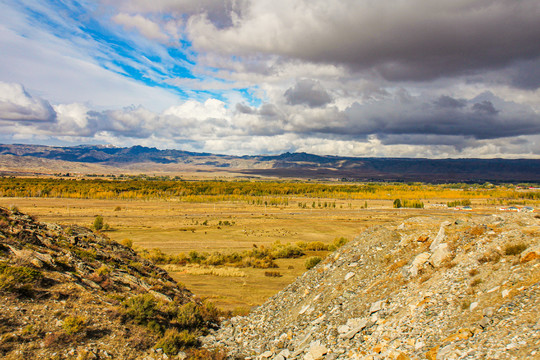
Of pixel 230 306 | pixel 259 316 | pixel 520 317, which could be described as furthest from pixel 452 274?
pixel 230 306

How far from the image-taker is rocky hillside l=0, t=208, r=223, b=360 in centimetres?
1078

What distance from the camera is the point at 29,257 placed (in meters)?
14.8

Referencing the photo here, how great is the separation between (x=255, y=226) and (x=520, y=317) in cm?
6545

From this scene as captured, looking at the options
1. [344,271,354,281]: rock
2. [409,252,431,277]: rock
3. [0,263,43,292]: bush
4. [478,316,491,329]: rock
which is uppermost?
[409,252,431,277]: rock

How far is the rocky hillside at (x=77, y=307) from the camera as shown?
10.8 meters

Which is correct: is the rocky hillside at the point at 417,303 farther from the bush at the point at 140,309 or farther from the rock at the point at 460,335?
the bush at the point at 140,309

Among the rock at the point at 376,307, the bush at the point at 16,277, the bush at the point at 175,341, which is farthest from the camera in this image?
the bush at the point at 175,341

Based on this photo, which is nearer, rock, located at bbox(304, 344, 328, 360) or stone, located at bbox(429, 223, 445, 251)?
rock, located at bbox(304, 344, 328, 360)

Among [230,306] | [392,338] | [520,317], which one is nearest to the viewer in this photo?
[520,317]

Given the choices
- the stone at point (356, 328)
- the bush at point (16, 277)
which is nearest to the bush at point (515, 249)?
the stone at point (356, 328)

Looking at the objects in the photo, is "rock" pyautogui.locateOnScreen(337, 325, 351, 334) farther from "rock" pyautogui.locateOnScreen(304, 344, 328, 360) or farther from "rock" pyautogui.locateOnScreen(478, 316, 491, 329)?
"rock" pyautogui.locateOnScreen(478, 316, 491, 329)

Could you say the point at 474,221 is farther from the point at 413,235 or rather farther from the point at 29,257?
the point at 29,257

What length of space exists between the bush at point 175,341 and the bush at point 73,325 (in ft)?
9.60

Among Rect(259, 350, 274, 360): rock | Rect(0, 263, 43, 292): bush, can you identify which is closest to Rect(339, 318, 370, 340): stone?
Rect(259, 350, 274, 360): rock
